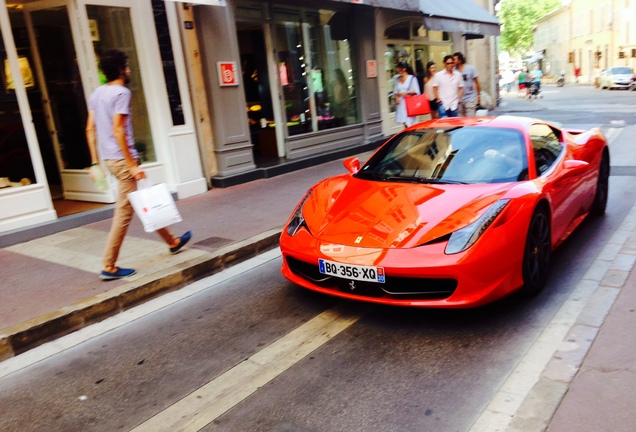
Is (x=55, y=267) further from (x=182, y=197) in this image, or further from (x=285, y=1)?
(x=285, y=1)

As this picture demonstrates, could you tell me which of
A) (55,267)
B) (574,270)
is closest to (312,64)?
(55,267)

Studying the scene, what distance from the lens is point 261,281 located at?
5199 mm

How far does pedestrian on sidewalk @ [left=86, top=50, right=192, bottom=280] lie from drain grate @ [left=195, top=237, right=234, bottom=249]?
96cm

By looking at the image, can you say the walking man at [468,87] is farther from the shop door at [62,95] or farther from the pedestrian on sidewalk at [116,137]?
the pedestrian on sidewalk at [116,137]

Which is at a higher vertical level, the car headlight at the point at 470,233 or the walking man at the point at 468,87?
the walking man at the point at 468,87

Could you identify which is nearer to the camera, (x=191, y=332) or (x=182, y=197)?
Result: (x=191, y=332)

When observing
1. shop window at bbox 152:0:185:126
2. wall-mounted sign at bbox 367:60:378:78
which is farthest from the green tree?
shop window at bbox 152:0:185:126

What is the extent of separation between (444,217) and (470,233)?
240 millimetres

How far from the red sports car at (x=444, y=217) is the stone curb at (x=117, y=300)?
133 centimetres

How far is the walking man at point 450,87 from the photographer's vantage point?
34.0 feet

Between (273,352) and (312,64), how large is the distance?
373 inches

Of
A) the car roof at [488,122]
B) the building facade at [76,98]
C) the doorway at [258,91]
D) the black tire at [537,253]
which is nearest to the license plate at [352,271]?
the black tire at [537,253]

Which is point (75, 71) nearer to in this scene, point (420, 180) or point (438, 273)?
point (420, 180)

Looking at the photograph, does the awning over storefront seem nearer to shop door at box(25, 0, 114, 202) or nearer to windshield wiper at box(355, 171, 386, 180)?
shop door at box(25, 0, 114, 202)
